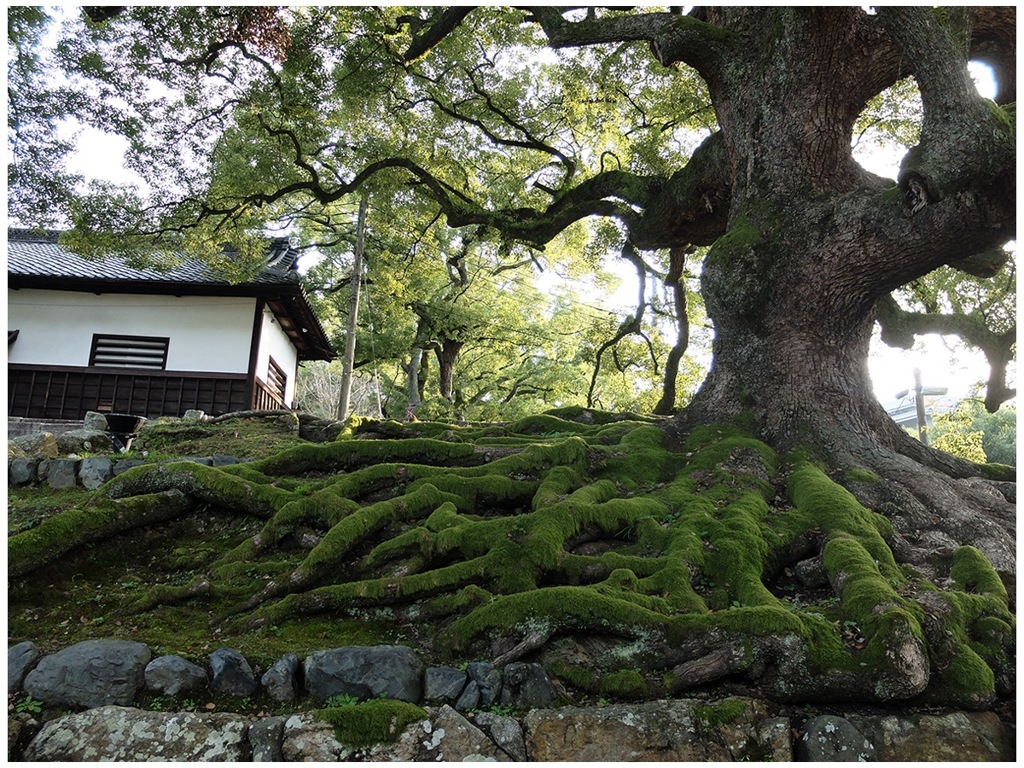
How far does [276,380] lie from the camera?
60.5 ft

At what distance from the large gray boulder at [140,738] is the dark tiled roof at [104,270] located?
12528 mm

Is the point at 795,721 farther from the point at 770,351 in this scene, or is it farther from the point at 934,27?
the point at 934,27

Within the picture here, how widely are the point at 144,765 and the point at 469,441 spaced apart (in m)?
5.15

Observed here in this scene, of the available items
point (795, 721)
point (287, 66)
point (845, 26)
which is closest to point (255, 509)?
point (795, 721)

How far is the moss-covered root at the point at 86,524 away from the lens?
501cm

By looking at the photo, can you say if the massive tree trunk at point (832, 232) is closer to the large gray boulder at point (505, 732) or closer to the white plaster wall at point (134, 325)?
the large gray boulder at point (505, 732)

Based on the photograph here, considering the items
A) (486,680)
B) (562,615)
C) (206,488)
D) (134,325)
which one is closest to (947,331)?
(562,615)

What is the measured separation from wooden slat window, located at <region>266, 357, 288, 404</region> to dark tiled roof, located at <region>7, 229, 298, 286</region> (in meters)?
2.87

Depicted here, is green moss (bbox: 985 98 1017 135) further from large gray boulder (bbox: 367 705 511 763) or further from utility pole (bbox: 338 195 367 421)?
utility pole (bbox: 338 195 367 421)

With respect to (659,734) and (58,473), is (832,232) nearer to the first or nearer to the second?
(659,734)

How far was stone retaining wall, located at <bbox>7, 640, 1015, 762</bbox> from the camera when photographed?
11.1 ft

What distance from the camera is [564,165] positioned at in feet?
42.2

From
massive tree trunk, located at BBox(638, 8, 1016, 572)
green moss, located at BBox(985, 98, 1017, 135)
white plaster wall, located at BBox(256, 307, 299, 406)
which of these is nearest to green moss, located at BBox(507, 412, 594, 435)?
massive tree trunk, located at BBox(638, 8, 1016, 572)

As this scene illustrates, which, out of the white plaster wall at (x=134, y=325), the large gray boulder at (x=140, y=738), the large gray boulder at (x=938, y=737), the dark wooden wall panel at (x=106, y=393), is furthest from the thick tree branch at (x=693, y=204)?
the white plaster wall at (x=134, y=325)
